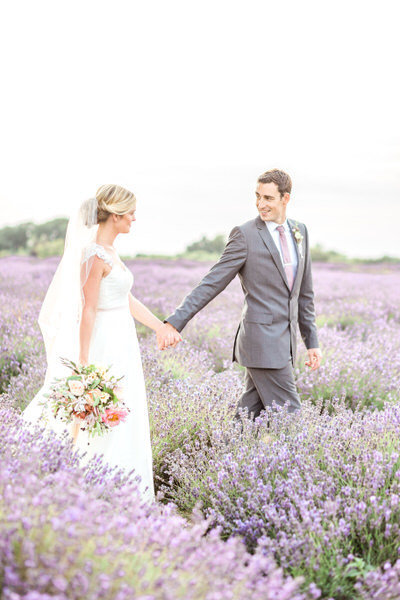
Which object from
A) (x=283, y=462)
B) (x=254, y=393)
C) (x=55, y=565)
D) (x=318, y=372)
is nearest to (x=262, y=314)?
(x=254, y=393)

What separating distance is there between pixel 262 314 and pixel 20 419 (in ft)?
4.93

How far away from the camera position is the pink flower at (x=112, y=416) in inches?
111

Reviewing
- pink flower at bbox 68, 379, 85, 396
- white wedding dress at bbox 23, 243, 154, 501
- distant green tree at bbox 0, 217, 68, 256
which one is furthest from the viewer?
distant green tree at bbox 0, 217, 68, 256

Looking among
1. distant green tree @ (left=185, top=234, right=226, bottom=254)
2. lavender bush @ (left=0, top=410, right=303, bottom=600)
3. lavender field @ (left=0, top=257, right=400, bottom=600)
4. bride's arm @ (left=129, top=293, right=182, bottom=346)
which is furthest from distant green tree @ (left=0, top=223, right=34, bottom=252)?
lavender bush @ (left=0, top=410, right=303, bottom=600)

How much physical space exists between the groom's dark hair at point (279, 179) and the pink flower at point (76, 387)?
5.34ft

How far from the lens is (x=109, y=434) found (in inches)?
128

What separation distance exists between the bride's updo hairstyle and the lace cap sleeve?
191 mm

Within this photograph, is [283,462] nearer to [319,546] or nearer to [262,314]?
[319,546]

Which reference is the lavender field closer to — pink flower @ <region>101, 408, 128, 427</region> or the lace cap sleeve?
pink flower @ <region>101, 408, 128, 427</region>

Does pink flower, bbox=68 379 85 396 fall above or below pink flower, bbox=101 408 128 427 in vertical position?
above

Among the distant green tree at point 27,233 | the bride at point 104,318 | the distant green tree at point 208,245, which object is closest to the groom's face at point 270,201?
the bride at point 104,318

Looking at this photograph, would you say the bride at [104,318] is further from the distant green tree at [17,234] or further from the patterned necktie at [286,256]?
the distant green tree at [17,234]

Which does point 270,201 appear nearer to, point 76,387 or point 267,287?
point 267,287

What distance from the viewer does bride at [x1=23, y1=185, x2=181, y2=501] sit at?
10.4ft
